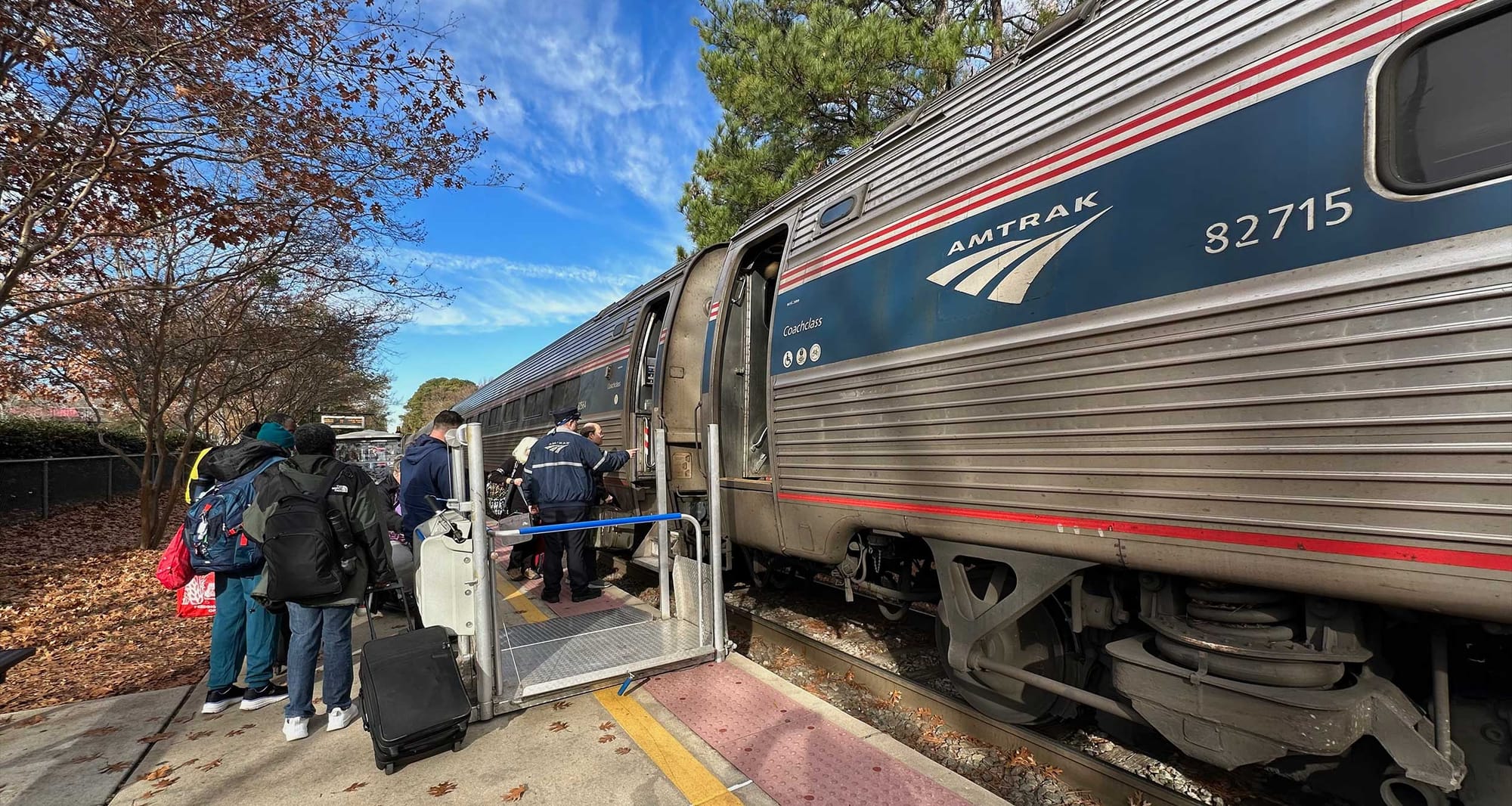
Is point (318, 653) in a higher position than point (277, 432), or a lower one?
lower

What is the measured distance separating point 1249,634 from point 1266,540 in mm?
444

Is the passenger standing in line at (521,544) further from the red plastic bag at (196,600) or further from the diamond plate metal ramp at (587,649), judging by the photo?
the red plastic bag at (196,600)

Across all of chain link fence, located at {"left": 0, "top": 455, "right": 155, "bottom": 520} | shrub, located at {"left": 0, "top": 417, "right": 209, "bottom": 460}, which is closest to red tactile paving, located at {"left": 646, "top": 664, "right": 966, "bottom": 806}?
chain link fence, located at {"left": 0, "top": 455, "right": 155, "bottom": 520}

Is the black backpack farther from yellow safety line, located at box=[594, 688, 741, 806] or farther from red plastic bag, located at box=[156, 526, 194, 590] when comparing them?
yellow safety line, located at box=[594, 688, 741, 806]

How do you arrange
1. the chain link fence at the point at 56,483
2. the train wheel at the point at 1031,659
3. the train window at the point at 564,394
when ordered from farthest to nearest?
the chain link fence at the point at 56,483 → the train window at the point at 564,394 → the train wheel at the point at 1031,659

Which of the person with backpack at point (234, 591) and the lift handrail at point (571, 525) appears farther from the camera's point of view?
the person with backpack at point (234, 591)

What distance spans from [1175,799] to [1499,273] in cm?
216

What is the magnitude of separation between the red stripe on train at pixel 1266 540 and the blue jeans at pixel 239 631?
406 centimetres

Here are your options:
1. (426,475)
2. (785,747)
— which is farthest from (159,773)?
(785,747)

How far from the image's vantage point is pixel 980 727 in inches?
139

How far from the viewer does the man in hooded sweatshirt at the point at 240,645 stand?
13.1ft

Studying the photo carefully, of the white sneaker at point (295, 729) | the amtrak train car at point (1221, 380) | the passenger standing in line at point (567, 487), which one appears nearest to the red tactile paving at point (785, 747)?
the amtrak train car at point (1221, 380)

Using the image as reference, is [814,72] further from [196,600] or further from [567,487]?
[196,600]

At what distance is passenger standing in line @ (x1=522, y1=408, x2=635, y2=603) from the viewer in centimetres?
→ 582
